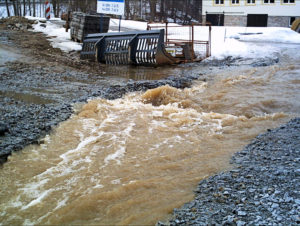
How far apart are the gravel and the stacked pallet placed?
46.6 feet

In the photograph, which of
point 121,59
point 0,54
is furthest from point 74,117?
point 0,54

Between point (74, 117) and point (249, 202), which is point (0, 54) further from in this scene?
point (249, 202)

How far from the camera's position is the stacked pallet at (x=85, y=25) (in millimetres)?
17938

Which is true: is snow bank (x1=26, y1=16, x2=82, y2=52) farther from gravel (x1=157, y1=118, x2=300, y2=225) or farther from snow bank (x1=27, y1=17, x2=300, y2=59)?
gravel (x1=157, y1=118, x2=300, y2=225)

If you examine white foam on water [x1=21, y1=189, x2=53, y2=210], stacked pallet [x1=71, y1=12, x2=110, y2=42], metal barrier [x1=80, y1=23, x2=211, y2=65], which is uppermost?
stacked pallet [x1=71, y1=12, x2=110, y2=42]

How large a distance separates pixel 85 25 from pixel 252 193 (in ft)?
51.1

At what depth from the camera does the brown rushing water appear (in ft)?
13.4

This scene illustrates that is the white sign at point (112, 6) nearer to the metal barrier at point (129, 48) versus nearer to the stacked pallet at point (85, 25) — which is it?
the stacked pallet at point (85, 25)

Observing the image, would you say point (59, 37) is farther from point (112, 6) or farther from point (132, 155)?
point (132, 155)

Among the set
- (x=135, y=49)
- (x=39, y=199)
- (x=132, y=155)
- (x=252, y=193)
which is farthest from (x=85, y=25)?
(x=252, y=193)

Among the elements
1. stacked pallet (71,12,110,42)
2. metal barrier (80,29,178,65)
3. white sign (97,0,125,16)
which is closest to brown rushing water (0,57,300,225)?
metal barrier (80,29,178,65)

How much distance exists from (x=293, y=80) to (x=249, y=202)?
28.8ft

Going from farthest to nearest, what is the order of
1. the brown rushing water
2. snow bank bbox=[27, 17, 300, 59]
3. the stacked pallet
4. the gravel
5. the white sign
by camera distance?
the stacked pallet
snow bank bbox=[27, 17, 300, 59]
the white sign
the brown rushing water
the gravel

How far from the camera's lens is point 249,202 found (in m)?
3.92
